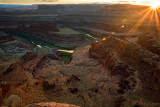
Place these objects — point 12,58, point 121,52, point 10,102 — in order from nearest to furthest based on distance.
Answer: point 10,102, point 121,52, point 12,58

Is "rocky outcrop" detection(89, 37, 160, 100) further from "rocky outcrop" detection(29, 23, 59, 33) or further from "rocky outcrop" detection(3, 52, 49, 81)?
"rocky outcrop" detection(29, 23, 59, 33)

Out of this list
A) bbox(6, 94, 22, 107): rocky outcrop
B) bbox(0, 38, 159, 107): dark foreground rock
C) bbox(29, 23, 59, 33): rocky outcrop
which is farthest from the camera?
bbox(29, 23, 59, 33): rocky outcrop

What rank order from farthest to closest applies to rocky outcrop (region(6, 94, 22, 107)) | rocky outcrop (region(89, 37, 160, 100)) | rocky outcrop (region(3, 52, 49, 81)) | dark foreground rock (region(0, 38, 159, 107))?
rocky outcrop (region(3, 52, 49, 81)), rocky outcrop (region(89, 37, 160, 100)), dark foreground rock (region(0, 38, 159, 107)), rocky outcrop (region(6, 94, 22, 107))

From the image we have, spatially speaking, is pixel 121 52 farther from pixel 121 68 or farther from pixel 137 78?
pixel 137 78

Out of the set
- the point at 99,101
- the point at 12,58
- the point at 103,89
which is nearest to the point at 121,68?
the point at 103,89

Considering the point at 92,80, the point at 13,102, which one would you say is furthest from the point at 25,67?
the point at 13,102

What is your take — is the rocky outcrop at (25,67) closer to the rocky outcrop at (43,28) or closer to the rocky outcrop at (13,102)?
the rocky outcrop at (13,102)

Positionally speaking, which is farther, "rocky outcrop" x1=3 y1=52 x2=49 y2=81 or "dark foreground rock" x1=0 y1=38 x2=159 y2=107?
"rocky outcrop" x1=3 y1=52 x2=49 y2=81

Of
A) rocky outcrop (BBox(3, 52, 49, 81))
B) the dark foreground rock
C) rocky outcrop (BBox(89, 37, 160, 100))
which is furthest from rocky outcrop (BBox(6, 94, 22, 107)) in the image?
rocky outcrop (BBox(89, 37, 160, 100))

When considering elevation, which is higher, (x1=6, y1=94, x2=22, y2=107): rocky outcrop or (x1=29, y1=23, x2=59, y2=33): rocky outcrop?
(x1=6, y1=94, x2=22, y2=107): rocky outcrop

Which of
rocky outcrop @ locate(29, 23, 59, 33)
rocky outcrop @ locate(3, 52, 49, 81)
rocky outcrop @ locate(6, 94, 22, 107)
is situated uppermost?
rocky outcrop @ locate(6, 94, 22, 107)

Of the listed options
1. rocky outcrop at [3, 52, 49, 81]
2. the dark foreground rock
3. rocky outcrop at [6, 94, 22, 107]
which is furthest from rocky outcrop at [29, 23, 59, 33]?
rocky outcrop at [6, 94, 22, 107]
